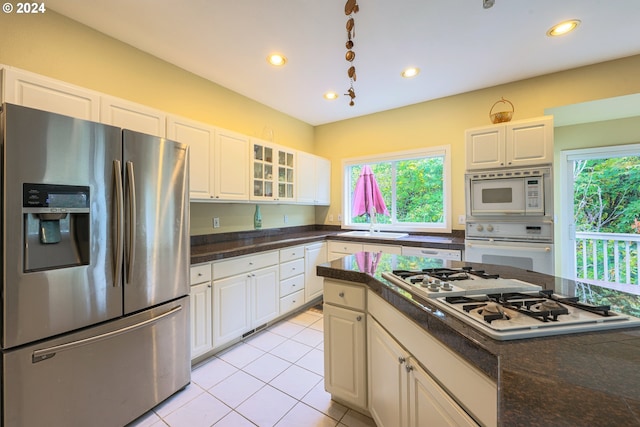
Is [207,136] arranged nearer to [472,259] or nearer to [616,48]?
[472,259]

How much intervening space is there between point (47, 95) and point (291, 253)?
2.34 meters

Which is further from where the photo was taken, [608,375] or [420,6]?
[420,6]

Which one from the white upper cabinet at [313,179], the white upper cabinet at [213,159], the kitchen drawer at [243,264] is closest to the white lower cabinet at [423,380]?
the kitchen drawer at [243,264]

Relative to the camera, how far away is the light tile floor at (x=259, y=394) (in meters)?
1.58

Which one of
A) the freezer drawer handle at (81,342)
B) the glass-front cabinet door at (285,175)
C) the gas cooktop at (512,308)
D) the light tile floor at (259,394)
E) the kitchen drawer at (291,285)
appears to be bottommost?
the light tile floor at (259,394)

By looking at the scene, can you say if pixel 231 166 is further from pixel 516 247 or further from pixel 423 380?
pixel 516 247

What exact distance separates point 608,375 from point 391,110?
12.2 ft

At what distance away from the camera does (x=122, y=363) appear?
151 cm

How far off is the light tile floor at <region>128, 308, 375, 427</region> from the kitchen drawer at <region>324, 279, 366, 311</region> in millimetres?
736

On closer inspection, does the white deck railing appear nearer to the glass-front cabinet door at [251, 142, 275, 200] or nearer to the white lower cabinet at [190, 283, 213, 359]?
the glass-front cabinet door at [251, 142, 275, 200]

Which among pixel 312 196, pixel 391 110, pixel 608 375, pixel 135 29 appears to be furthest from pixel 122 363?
pixel 391 110

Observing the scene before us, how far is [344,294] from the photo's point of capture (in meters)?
1.54

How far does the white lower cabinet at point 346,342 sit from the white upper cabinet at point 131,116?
6.18 feet

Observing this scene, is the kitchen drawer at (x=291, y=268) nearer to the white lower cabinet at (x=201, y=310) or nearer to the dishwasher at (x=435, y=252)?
the white lower cabinet at (x=201, y=310)
